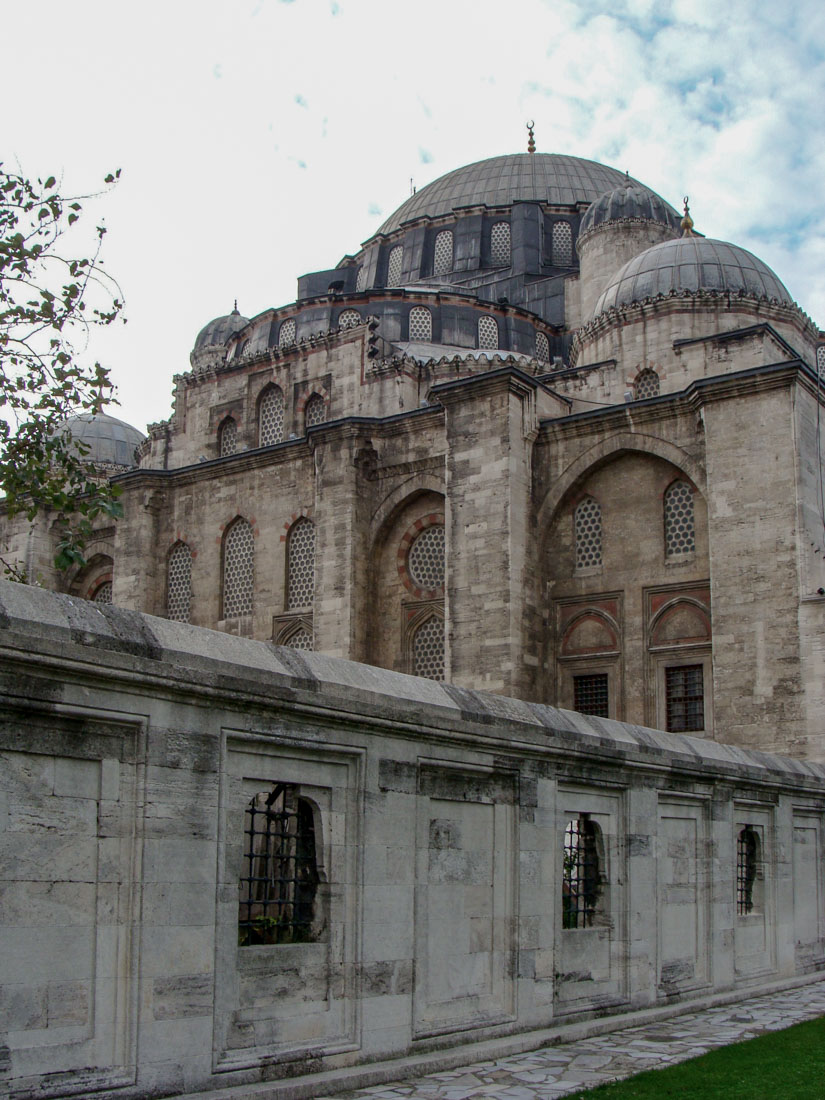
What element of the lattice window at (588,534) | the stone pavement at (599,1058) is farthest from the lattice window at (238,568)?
the stone pavement at (599,1058)

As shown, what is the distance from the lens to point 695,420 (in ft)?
65.1

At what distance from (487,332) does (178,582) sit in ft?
32.2

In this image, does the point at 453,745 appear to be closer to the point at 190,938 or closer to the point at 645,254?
the point at 190,938

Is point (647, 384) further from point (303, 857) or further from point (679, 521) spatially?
point (303, 857)

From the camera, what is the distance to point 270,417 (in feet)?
91.2

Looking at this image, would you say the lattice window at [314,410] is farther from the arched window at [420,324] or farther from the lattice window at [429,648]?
the lattice window at [429,648]

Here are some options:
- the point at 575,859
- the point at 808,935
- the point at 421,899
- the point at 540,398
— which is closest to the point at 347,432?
the point at 540,398

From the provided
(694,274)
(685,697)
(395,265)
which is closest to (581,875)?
(685,697)

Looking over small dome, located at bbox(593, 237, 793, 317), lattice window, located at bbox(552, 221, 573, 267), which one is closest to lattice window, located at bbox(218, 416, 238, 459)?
small dome, located at bbox(593, 237, 793, 317)

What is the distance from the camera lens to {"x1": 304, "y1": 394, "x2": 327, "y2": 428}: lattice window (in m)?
26.6

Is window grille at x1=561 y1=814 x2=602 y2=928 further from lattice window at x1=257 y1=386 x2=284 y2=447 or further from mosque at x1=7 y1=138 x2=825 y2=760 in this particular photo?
lattice window at x1=257 y1=386 x2=284 y2=447

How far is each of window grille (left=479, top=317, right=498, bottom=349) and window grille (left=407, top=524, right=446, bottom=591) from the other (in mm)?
8304

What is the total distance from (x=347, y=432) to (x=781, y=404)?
788 cm

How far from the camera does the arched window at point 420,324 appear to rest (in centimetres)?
2912
